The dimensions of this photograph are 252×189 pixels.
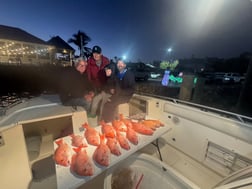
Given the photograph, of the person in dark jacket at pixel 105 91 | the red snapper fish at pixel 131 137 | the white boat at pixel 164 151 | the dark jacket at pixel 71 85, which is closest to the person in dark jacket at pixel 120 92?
the person in dark jacket at pixel 105 91

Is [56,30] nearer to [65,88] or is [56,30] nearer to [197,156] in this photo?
[65,88]

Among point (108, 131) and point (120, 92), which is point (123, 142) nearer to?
point (108, 131)

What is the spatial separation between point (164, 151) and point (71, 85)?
1950mm

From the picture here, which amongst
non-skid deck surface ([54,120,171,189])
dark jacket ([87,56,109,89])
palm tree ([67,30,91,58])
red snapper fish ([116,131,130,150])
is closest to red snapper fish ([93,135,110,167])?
non-skid deck surface ([54,120,171,189])

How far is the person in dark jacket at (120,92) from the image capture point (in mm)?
2402

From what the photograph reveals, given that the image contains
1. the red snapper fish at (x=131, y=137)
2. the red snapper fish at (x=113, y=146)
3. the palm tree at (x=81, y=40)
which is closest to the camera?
the red snapper fish at (x=113, y=146)

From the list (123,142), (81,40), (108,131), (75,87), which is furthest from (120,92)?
(81,40)

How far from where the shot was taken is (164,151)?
207 centimetres

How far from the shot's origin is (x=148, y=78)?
28.4 ft

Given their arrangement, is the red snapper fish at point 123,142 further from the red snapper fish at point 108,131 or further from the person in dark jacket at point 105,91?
the person in dark jacket at point 105,91

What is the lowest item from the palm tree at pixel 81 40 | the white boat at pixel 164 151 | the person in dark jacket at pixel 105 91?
the white boat at pixel 164 151

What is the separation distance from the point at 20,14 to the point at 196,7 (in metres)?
28.6

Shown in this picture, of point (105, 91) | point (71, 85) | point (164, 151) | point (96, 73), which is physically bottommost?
point (164, 151)

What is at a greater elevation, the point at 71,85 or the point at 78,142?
the point at 71,85
